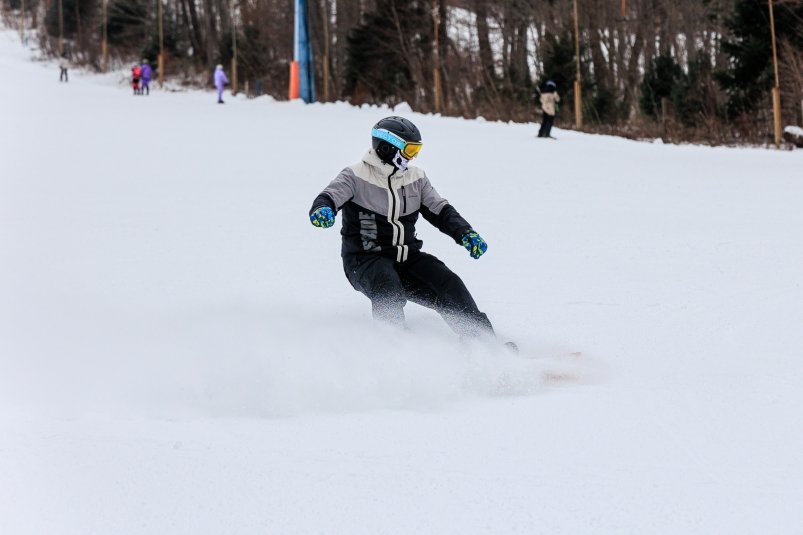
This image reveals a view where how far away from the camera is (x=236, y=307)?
20.1 ft

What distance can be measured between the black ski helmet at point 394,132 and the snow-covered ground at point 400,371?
95 centimetres

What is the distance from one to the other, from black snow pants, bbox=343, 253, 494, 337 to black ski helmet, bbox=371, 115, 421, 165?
1.85 ft

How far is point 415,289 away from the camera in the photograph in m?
5.28

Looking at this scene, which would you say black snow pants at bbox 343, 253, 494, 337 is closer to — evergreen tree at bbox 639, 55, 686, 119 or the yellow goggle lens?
the yellow goggle lens

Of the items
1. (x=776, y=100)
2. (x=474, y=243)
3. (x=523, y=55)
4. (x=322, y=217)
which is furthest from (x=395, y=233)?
(x=523, y=55)

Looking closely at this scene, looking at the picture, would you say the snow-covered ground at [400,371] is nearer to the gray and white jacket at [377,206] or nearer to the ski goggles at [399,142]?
the gray and white jacket at [377,206]

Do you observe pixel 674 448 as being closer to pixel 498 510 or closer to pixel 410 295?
pixel 498 510

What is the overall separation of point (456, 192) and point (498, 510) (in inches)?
335

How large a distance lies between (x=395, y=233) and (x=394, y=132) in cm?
57

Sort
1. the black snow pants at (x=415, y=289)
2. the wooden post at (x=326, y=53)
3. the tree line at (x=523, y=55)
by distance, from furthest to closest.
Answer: the wooden post at (x=326, y=53)
the tree line at (x=523, y=55)
the black snow pants at (x=415, y=289)

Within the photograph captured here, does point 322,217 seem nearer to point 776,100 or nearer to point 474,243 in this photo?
point 474,243

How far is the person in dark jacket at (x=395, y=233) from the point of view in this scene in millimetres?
5043

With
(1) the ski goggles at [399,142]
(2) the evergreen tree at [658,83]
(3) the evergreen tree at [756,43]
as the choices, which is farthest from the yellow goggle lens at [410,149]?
(2) the evergreen tree at [658,83]

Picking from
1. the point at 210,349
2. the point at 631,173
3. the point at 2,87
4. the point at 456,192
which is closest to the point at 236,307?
the point at 210,349
